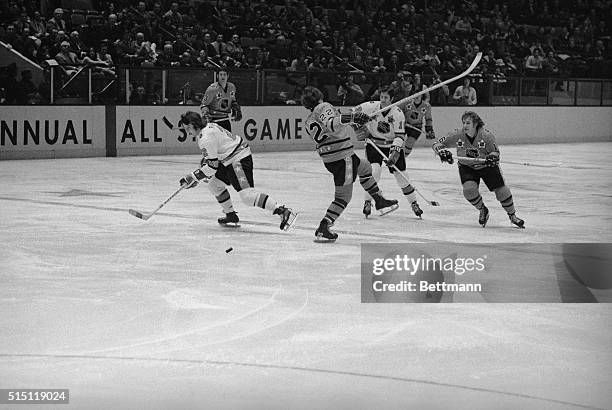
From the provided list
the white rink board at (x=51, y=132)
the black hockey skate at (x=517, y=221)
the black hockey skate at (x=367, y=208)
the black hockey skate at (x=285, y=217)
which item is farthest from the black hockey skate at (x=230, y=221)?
the white rink board at (x=51, y=132)

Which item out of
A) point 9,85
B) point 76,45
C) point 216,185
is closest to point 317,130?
point 216,185

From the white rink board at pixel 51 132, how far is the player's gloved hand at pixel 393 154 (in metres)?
8.74

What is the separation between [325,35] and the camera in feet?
81.5

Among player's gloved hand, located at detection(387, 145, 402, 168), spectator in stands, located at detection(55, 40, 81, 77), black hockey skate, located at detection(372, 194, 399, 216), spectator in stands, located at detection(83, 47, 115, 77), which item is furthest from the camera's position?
spectator in stands, located at detection(83, 47, 115, 77)

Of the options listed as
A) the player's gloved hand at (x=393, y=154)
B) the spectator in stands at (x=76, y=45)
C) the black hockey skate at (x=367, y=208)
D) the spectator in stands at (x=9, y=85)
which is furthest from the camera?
the spectator in stands at (x=76, y=45)

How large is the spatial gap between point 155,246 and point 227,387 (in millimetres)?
4504

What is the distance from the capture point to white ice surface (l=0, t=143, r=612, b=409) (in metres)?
4.49

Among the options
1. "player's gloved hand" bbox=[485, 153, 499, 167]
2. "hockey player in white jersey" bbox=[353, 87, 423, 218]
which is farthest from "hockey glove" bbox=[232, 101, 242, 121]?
"player's gloved hand" bbox=[485, 153, 499, 167]

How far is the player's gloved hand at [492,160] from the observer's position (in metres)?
10.3

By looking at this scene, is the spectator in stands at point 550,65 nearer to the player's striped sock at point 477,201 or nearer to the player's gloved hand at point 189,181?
the player's striped sock at point 477,201

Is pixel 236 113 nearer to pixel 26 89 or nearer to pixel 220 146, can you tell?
pixel 26 89

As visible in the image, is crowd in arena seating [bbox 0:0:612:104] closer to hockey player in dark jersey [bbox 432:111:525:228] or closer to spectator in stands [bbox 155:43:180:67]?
spectator in stands [bbox 155:43:180:67]

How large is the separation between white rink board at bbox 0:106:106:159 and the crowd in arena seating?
0.81 meters

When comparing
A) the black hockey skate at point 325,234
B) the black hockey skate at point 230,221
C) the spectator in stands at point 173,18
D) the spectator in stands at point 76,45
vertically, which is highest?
the spectator in stands at point 173,18
